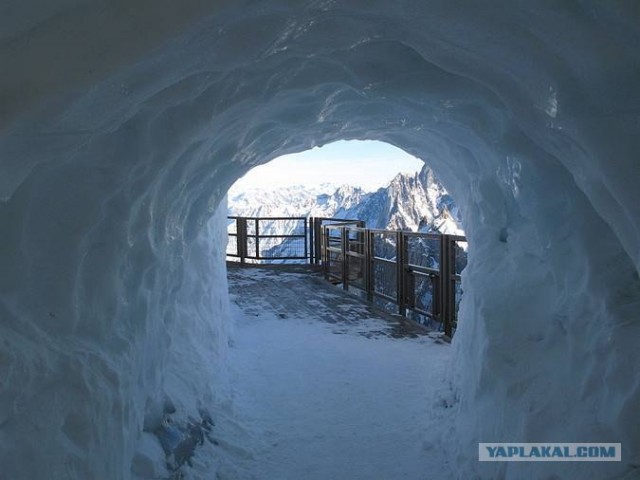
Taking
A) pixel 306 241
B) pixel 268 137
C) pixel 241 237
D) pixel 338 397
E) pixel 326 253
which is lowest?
pixel 338 397

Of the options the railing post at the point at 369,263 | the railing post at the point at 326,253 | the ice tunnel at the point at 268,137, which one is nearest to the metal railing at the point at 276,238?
the railing post at the point at 326,253

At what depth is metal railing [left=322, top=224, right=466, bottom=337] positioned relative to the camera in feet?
22.0

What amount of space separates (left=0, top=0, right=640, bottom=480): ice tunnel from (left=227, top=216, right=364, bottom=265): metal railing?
367 inches

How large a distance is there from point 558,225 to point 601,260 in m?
0.41

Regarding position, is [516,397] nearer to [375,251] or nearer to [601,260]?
[601,260]

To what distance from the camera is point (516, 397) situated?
2.99 meters

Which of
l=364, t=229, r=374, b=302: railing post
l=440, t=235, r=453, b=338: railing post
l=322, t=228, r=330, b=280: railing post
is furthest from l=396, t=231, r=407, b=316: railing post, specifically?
l=322, t=228, r=330, b=280: railing post

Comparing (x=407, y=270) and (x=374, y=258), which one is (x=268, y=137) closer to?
(x=407, y=270)

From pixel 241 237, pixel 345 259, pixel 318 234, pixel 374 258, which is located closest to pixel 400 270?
pixel 374 258

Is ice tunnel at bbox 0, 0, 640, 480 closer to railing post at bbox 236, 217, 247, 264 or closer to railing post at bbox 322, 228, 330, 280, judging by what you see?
railing post at bbox 322, 228, 330, 280

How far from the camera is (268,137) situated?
4059 millimetres

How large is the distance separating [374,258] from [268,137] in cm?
550

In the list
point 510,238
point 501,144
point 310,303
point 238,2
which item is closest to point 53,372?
point 238,2

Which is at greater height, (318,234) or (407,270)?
(318,234)
